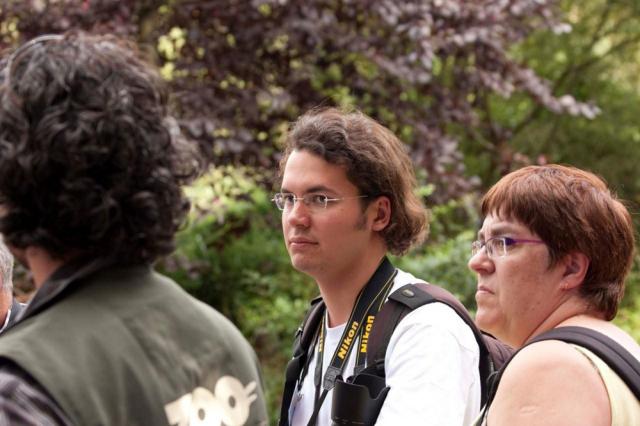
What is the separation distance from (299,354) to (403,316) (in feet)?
1.79

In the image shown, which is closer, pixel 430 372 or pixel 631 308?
pixel 430 372

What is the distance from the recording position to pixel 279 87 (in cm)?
711

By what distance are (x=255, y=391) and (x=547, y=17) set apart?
6.01 m

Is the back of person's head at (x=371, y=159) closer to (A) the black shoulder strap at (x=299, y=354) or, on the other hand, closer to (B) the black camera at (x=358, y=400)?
(A) the black shoulder strap at (x=299, y=354)

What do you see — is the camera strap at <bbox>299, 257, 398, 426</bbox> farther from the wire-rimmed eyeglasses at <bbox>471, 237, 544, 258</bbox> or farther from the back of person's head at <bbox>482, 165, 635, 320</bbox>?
the back of person's head at <bbox>482, 165, 635, 320</bbox>

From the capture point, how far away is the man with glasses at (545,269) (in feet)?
Result: 7.92

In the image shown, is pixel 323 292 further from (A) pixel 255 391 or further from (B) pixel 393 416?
(A) pixel 255 391

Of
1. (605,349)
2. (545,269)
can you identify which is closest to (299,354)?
(545,269)

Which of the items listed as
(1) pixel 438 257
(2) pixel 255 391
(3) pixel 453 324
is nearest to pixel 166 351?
(2) pixel 255 391

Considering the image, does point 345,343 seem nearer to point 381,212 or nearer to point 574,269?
point 381,212

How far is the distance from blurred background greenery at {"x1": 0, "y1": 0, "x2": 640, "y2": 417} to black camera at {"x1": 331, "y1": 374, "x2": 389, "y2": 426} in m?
3.56

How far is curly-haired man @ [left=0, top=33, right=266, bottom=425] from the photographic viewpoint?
172 cm

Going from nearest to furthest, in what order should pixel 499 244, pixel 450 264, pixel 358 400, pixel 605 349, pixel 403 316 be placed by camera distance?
1. pixel 605 349
2. pixel 499 244
3. pixel 358 400
4. pixel 403 316
5. pixel 450 264

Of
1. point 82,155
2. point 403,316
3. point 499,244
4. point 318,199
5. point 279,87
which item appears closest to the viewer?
point 82,155
